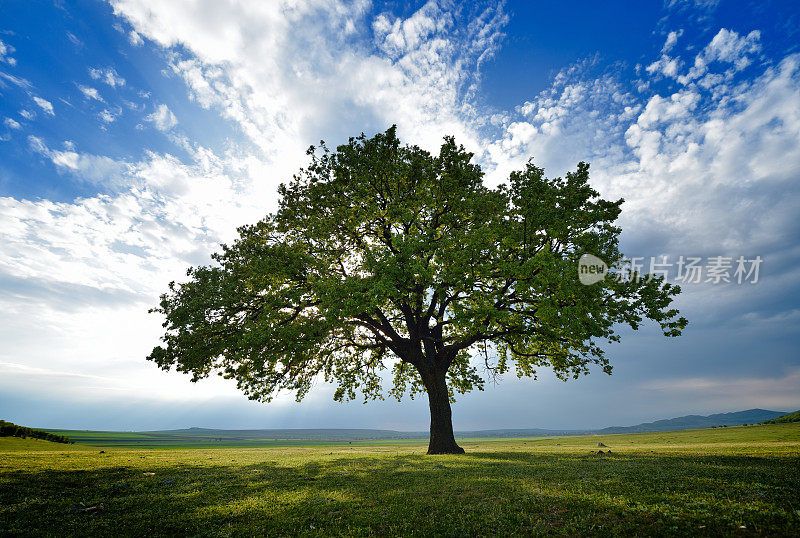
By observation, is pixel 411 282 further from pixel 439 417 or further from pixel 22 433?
pixel 22 433

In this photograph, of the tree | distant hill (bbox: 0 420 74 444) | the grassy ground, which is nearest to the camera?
the grassy ground

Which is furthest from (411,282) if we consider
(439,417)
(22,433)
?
(22,433)

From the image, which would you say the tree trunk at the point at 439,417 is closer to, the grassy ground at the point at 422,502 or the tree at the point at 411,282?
the tree at the point at 411,282

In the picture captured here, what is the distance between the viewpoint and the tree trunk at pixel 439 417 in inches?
1131

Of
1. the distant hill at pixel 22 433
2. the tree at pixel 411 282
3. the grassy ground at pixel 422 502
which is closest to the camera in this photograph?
the grassy ground at pixel 422 502

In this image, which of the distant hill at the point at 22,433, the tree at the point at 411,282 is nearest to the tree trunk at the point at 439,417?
the tree at the point at 411,282

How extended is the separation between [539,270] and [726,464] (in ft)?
45.5

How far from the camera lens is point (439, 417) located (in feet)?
95.6

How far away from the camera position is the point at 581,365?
93.7 ft

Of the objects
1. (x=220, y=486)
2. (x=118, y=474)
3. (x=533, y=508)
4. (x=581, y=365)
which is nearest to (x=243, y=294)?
(x=118, y=474)

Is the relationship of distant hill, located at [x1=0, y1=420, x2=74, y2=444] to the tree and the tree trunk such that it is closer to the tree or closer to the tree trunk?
the tree

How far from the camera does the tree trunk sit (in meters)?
28.7

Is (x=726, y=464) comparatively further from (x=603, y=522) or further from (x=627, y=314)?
(x=603, y=522)

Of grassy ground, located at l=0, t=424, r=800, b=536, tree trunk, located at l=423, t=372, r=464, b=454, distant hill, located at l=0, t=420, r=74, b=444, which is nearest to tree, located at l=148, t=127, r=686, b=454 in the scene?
tree trunk, located at l=423, t=372, r=464, b=454
